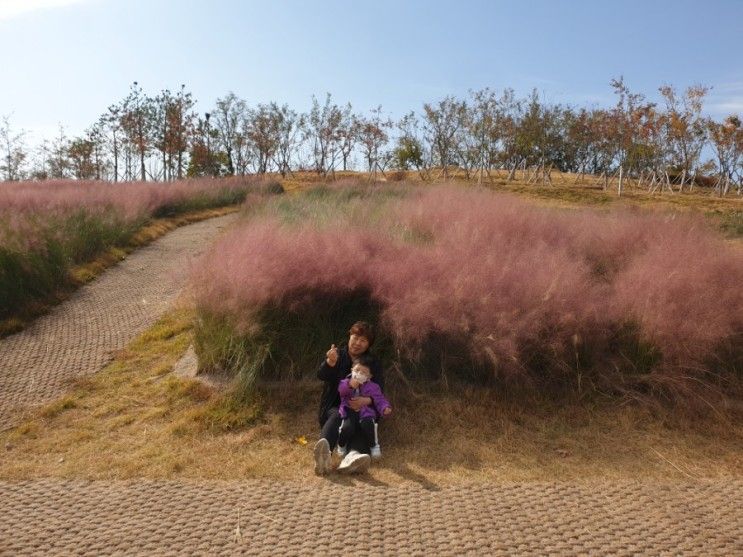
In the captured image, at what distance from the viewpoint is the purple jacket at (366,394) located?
3.76 metres

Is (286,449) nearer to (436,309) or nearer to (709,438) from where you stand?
(436,309)

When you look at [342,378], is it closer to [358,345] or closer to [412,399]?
[358,345]

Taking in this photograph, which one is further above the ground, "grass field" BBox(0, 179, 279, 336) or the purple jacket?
"grass field" BBox(0, 179, 279, 336)

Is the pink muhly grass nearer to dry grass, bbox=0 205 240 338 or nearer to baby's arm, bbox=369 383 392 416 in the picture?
baby's arm, bbox=369 383 392 416

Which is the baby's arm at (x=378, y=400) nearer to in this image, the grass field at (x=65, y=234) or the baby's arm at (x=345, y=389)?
the baby's arm at (x=345, y=389)

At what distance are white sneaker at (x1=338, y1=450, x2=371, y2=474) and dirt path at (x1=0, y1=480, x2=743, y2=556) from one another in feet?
0.35

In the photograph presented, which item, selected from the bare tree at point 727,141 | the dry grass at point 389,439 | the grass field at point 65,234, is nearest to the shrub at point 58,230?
the grass field at point 65,234

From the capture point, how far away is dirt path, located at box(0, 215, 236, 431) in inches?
192

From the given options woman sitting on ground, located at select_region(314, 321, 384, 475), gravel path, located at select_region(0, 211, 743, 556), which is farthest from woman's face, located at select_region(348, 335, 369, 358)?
gravel path, located at select_region(0, 211, 743, 556)

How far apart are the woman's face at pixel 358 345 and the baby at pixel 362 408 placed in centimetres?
6

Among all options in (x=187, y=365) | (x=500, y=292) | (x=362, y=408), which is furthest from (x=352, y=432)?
(x=187, y=365)

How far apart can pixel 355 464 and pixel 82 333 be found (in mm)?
3941

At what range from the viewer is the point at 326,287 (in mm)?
4715

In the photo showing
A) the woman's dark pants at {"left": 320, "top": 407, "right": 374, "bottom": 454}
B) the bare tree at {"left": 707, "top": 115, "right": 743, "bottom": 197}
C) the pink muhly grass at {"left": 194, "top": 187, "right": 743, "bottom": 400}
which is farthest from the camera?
the bare tree at {"left": 707, "top": 115, "right": 743, "bottom": 197}
